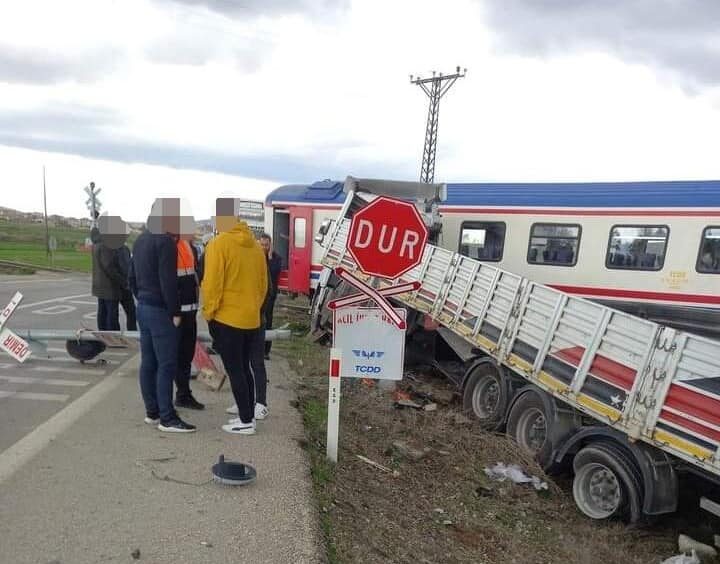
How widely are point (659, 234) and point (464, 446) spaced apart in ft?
20.6

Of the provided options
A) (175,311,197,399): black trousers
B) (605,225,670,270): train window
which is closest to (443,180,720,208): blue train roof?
(605,225,670,270): train window

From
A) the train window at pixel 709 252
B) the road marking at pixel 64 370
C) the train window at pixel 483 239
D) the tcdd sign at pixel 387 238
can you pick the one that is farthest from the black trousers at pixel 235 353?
the train window at pixel 709 252

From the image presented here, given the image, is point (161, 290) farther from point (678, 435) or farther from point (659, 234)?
point (659, 234)

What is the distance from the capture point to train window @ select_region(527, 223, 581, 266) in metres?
11.3

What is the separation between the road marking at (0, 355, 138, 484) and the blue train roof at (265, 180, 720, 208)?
812cm

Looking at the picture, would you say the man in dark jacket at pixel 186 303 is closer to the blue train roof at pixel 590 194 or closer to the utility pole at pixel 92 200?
the blue train roof at pixel 590 194

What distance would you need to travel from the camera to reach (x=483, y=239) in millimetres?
12406

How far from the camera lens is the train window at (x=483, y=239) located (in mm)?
12172

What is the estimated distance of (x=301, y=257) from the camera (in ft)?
52.6

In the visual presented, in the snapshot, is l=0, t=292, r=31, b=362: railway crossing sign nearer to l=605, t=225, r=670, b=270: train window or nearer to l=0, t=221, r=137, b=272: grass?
l=605, t=225, r=670, b=270: train window

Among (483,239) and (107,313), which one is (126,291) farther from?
(483,239)

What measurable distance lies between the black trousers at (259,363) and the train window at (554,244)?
7.67 meters

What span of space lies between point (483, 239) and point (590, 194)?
231 cm

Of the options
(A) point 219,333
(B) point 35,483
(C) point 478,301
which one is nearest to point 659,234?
(C) point 478,301
